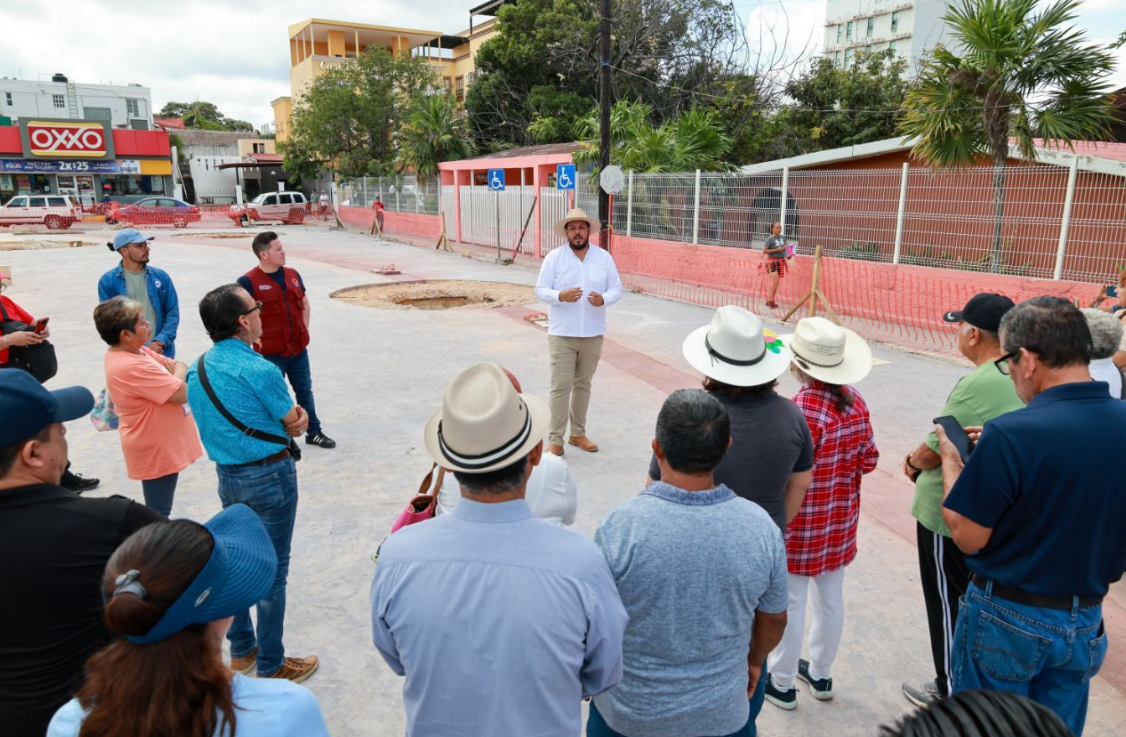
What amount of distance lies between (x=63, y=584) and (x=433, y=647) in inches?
37.5

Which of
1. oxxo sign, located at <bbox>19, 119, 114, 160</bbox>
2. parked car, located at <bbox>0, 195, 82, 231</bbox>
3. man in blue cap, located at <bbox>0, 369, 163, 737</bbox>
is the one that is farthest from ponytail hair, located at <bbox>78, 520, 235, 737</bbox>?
oxxo sign, located at <bbox>19, 119, 114, 160</bbox>

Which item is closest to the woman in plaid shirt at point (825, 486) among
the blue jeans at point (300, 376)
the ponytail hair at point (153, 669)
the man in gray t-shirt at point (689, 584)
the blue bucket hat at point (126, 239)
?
the man in gray t-shirt at point (689, 584)

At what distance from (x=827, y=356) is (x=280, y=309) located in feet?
14.0

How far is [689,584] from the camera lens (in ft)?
6.13

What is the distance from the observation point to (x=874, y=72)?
22844mm

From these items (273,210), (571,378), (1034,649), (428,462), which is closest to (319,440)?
(428,462)

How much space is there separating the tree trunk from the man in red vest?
880 cm

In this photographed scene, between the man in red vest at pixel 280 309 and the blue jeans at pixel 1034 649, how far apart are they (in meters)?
4.73

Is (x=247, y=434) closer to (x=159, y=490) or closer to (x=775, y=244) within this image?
(x=159, y=490)

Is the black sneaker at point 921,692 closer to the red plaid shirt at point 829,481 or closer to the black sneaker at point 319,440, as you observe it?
the red plaid shirt at point 829,481

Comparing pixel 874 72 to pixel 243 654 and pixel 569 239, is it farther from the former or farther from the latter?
pixel 243 654

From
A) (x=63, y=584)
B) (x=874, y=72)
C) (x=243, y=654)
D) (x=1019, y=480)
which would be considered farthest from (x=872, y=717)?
(x=874, y=72)

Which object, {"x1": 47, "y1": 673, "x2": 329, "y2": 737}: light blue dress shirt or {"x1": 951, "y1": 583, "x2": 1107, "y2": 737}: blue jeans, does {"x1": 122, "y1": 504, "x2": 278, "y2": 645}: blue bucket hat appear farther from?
{"x1": 951, "y1": 583, "x2": 1107, "y2": 737}: blue jeans

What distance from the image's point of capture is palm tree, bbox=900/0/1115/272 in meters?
9.31
